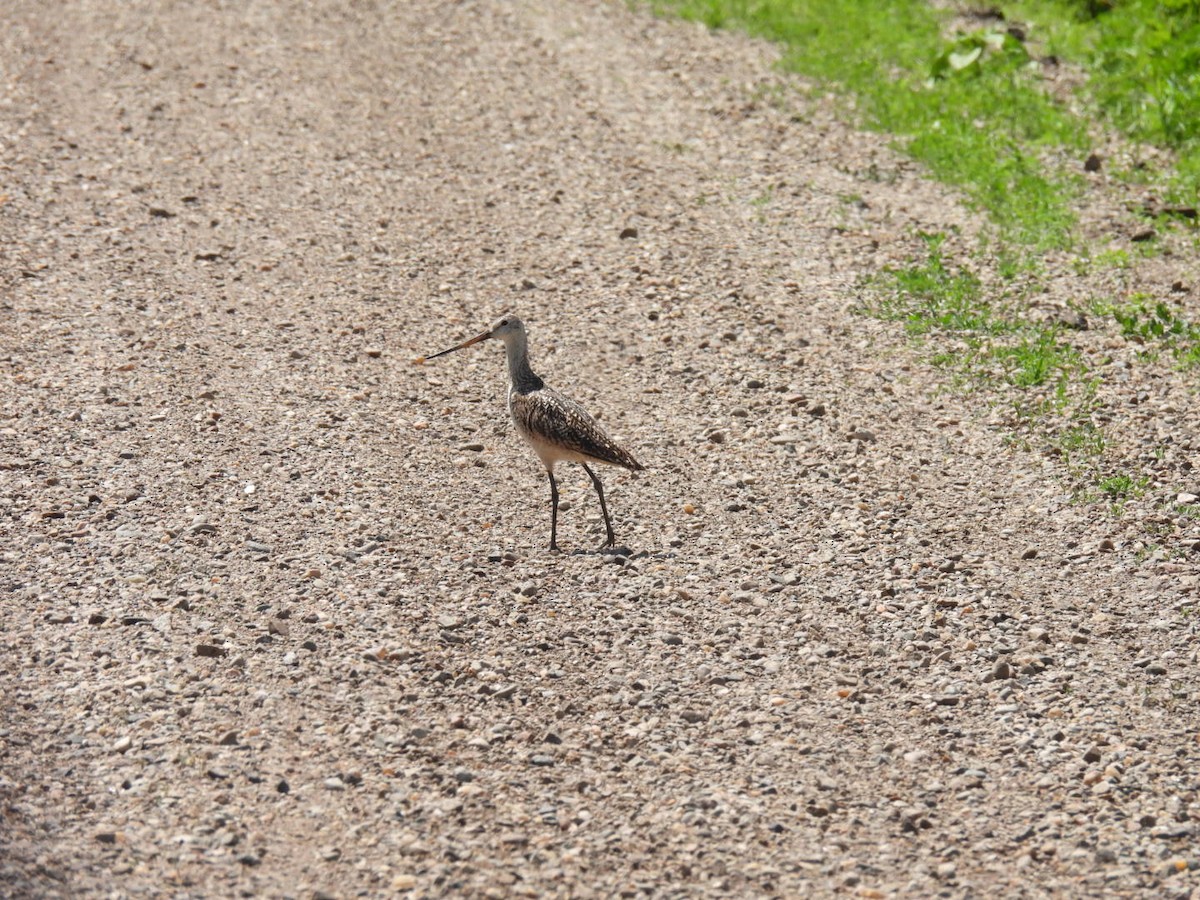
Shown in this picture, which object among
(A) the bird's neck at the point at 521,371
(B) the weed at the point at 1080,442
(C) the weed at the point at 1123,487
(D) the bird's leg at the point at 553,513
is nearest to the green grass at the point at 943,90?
(B) the weed at the point at 1080,442

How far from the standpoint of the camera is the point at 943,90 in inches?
594

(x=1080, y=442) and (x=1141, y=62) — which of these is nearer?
(x=1080, y=442)

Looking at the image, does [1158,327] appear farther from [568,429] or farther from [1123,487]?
[568,429]

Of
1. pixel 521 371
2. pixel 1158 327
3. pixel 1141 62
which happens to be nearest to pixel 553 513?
pixel 521 371

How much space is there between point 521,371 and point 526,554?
1353 mm

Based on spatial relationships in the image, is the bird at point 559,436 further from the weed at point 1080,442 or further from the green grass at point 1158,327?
the green grass at point 1158,327

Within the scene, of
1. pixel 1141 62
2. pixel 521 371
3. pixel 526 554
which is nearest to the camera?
pixel 526 554

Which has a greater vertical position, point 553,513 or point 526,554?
point 553,513

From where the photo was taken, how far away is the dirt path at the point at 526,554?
631cm

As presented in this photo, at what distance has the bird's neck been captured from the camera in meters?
9.20

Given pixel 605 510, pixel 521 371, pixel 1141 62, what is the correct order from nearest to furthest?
pixel 605 510 → pixel 521 371 → pixel 1141 62

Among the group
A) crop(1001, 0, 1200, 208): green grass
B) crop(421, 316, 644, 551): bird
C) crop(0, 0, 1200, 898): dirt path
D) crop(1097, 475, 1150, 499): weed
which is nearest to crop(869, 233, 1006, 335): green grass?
crop(0, 0, 1200, 898): dirt path

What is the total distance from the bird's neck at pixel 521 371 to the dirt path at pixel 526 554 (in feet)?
2.23

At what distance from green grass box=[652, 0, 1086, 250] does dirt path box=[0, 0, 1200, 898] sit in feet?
1.74
